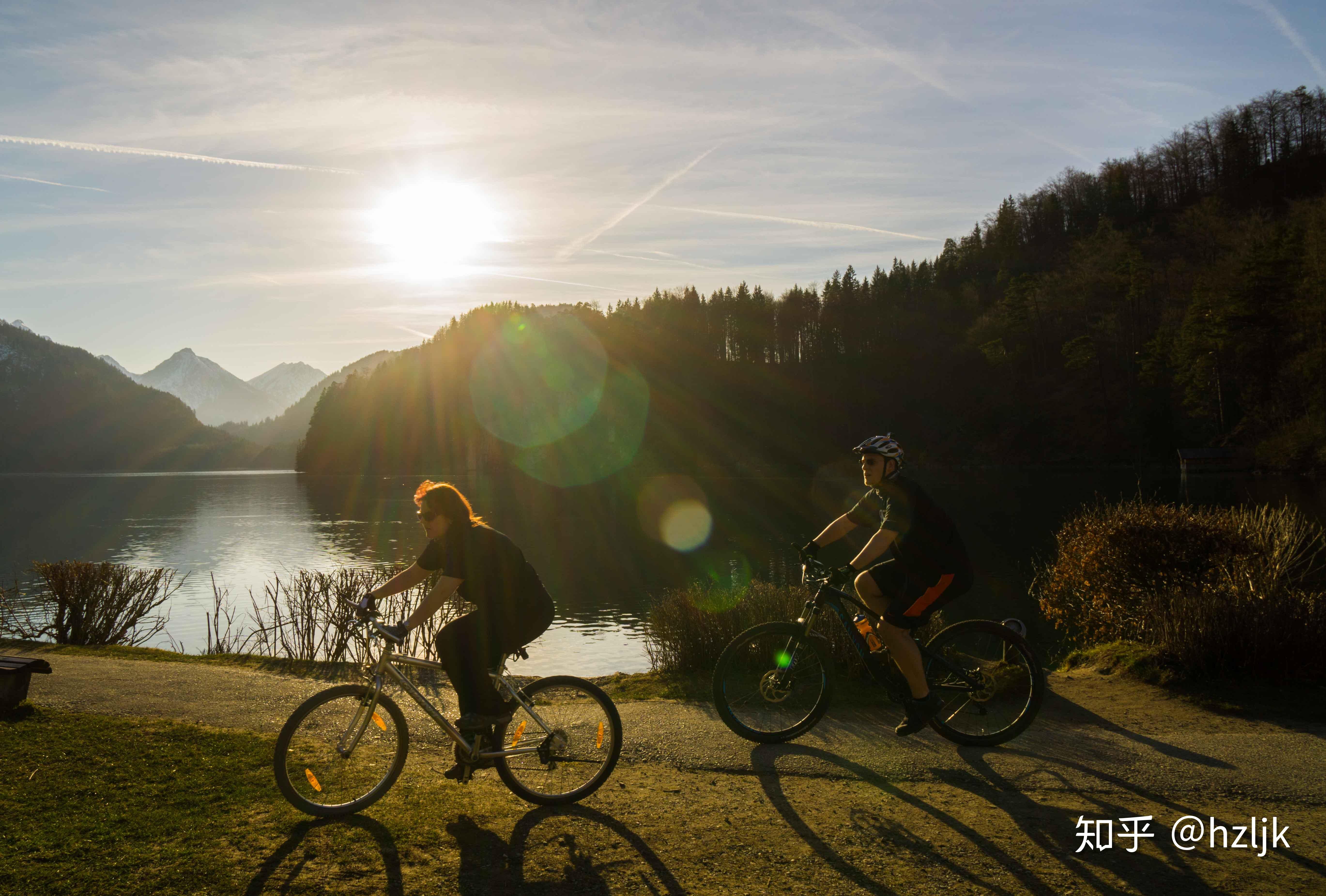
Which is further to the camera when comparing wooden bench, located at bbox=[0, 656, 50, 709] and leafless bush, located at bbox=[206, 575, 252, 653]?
leafless bush, located at bbox=[206, 575, 252, 653]

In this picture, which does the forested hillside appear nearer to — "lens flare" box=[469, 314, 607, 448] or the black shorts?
"lens flare" box=[469, 314, 607, 448]

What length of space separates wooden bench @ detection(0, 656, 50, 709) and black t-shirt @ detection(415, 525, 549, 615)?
165 inches

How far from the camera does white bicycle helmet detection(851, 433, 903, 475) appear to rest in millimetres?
6113

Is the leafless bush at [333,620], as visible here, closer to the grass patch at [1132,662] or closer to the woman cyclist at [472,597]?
the woman cyclist at [472,597]

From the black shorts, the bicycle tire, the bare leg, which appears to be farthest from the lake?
the black shorts

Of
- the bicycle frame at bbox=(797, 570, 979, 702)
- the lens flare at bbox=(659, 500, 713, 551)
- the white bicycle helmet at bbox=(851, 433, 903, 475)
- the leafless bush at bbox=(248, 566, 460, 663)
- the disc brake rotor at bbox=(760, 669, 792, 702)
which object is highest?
the white bicycle helmet at bbox=(851, 433, 903, 475)

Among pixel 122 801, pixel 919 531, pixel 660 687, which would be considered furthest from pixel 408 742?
pixel 660 687

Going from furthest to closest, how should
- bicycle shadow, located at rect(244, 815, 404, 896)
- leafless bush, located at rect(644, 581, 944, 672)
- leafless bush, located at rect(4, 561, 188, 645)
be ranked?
leafless bush, located at rect(4, 561, 188, 645) < leafless bush, located at rect(644, 581, 944, 672) < bicycle shadow, located at rect(244, 815, 404, 896)

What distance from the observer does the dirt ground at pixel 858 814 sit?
13.9ft

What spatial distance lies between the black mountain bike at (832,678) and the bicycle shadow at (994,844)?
0.56 m

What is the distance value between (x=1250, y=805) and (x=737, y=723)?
3.33 m

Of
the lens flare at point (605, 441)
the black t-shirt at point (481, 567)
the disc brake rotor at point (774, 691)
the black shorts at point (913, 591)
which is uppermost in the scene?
the lens flare at point (605, 441)

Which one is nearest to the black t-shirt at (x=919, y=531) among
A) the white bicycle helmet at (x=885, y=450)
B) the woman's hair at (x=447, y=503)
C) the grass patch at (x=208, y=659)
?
the white bicycle helmet at (x=885, y=450)

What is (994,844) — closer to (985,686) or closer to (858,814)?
(858,814)
